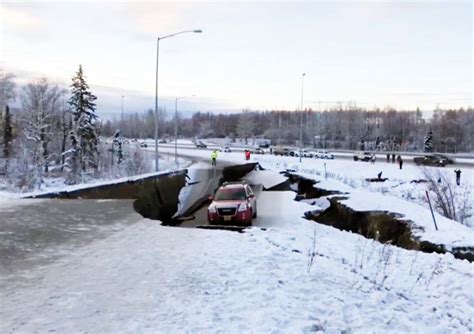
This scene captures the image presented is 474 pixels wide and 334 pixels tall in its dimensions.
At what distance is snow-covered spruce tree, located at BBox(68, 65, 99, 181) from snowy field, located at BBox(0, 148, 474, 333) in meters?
54.0

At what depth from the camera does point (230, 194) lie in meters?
19.2

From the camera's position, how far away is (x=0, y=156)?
2675 inches

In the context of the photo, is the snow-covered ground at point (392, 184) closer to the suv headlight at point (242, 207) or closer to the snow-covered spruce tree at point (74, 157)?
the suv headlight at point (242, 207)

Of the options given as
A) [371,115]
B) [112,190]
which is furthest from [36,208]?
[371,115]

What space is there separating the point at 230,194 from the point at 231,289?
37.7 feet

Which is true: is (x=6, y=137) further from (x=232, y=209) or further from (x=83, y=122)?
(x=232, y=209)

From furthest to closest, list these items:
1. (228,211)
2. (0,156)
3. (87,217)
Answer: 1. (0,156)
2. (228,211)
3. (87,217)

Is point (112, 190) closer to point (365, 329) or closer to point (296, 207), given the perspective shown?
point (296, 207)

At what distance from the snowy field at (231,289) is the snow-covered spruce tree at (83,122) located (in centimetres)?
5399

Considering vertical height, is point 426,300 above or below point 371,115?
below

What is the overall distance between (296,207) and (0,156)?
5848 cm

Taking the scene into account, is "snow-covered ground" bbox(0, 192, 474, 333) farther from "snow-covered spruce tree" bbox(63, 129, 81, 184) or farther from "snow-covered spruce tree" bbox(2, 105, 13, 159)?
"snow-covered spruce tree" bbox(2, 105, 13, 159)

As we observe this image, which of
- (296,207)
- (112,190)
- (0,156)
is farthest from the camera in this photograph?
(0,156)

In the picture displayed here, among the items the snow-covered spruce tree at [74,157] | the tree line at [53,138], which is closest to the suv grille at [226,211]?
the tree line at [53,138]
